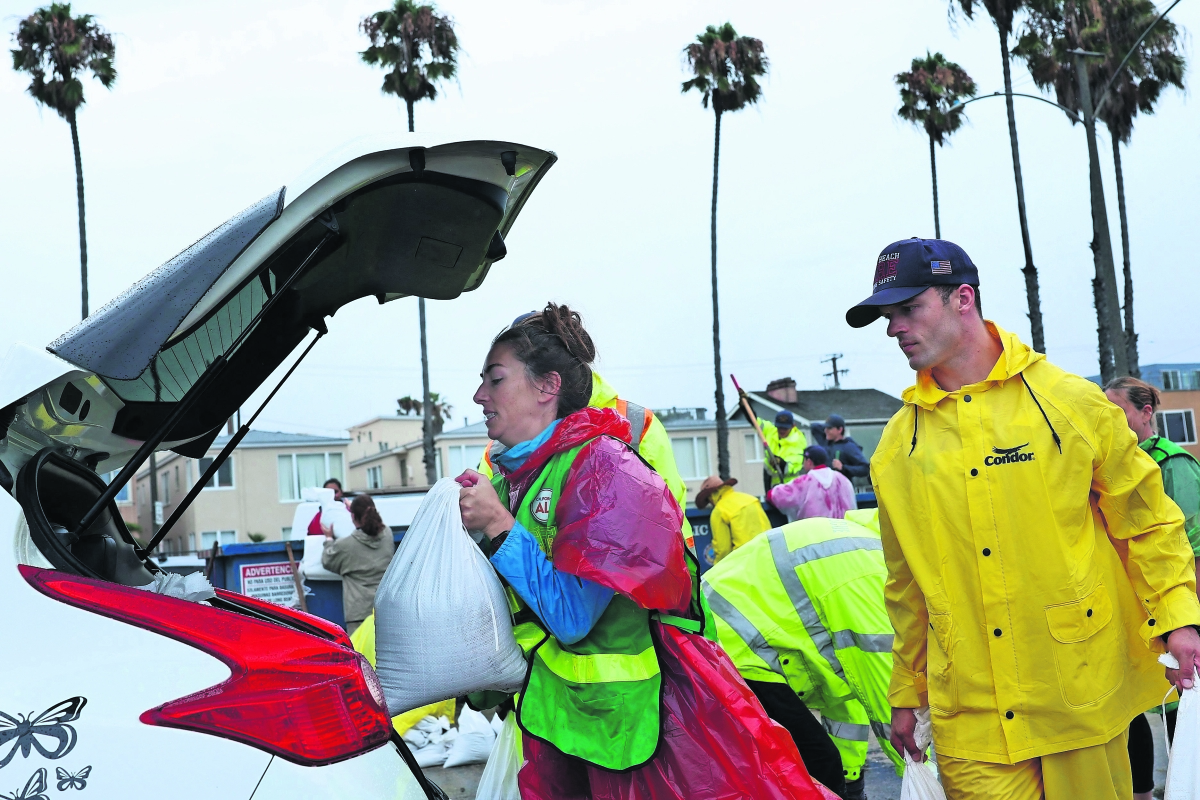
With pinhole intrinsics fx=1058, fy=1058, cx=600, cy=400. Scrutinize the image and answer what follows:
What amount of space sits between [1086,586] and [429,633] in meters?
1.73

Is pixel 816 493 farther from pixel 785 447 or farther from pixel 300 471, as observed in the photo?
pixel 300 471

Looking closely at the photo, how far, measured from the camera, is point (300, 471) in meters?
43.0

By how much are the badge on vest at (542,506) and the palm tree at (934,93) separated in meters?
29.5

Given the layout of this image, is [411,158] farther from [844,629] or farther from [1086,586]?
[844,629]

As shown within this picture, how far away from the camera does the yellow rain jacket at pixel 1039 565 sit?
2791 mm

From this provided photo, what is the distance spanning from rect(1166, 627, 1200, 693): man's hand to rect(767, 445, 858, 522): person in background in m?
7.62

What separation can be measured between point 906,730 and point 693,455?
4432 centimetres

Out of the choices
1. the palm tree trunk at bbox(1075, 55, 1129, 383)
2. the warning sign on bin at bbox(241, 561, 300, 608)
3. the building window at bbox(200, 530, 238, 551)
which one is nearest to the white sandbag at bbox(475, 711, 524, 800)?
the warning sign on bin at bbox(241, 561, 300, 608)

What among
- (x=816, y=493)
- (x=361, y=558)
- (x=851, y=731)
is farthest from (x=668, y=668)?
(x=816, y=493)

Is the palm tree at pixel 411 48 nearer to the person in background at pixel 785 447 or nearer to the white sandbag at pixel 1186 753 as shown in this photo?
the person in background at pixel 785 447

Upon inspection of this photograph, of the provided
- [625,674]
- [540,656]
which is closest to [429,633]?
[540,656]

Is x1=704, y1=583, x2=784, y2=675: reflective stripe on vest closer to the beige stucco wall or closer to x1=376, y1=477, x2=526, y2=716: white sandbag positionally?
x1=376, y1=477, x2=526, y2=716: white sandbag

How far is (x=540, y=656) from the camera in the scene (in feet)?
8.31

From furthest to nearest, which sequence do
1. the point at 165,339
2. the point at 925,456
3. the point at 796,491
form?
the point at 796,491 → the point at 925,456 → the point at 165,339
